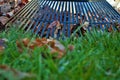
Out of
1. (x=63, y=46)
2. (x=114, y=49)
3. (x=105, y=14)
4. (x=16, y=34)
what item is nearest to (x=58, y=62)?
(x=63, y=46)

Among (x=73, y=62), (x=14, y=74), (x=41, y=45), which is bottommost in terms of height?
(x=41, y=45)

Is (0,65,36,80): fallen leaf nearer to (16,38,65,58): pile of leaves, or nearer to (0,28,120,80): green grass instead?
(0,28,120,80): green grass

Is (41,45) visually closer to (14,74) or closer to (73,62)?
(73,62)

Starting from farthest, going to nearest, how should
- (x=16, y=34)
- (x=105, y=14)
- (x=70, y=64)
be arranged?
(x=105, y=14), (x=16, y=34), (x=70, y=64)

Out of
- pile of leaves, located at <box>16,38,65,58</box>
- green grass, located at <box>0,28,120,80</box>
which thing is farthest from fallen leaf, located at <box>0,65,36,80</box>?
pile of leaves, located at <box>16,38,65,58</box>

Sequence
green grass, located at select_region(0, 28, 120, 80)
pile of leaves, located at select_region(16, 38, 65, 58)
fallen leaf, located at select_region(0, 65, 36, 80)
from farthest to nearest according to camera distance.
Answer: pile of leaves, located at select_region(16, 38, 65, 58) < green grass, located at select_region(0, 28, 120, 80) < fallen leaf, located at select_region(0, 65, 36, 80)

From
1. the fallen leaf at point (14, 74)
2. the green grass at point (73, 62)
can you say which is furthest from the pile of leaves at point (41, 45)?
the fallen leaf at point (14, 74)

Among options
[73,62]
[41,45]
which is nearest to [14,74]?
[73,62]

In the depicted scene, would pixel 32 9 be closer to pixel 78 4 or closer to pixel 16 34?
pixel 78 4
